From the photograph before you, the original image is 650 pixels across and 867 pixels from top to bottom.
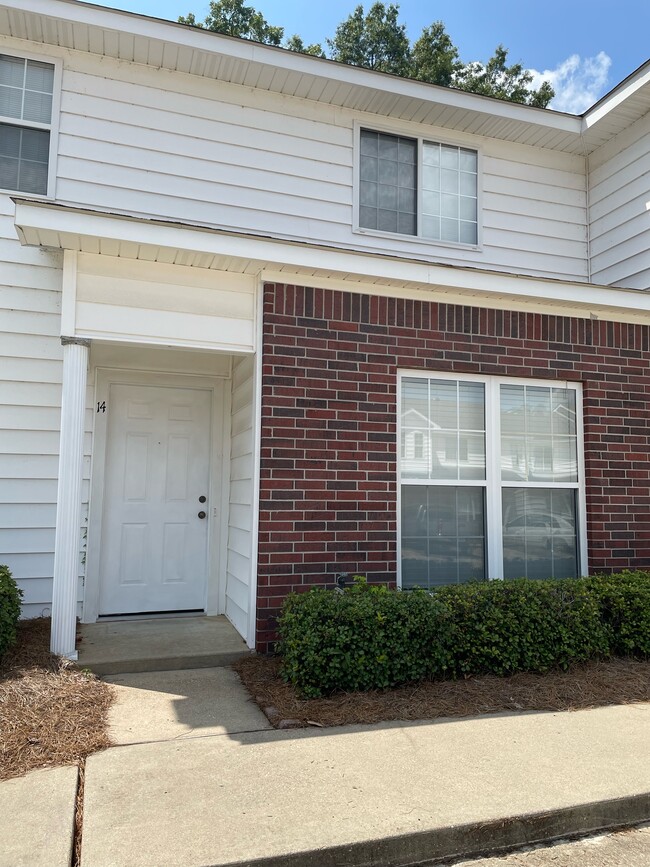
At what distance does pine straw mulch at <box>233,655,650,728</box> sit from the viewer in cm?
407

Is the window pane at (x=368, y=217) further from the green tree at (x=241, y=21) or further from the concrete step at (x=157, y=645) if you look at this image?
the green tree at (x=241, y=21)

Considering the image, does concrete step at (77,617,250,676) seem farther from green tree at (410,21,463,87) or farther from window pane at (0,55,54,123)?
green tree at (410,21,463,87)

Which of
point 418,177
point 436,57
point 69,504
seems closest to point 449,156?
point 418,177

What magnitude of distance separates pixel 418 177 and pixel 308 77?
158cm

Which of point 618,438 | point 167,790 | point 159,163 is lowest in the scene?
point 167,790

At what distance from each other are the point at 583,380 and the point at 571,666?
268 cm

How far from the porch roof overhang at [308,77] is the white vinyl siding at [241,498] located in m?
2.94

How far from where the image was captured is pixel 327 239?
6863 mm

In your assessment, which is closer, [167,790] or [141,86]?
[167,790]

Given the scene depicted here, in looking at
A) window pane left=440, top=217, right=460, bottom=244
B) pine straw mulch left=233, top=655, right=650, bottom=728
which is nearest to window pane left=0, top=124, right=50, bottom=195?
window pane left=440, top=217, right=460, bottom=244

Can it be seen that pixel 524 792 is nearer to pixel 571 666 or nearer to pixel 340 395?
pixel 571 666

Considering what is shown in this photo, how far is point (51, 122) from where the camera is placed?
6.09 meters

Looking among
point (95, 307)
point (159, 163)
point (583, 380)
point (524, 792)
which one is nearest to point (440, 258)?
point (583, 380)

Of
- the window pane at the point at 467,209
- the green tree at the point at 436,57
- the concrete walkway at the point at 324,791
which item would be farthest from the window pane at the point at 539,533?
the green tree at the point at 436,57
